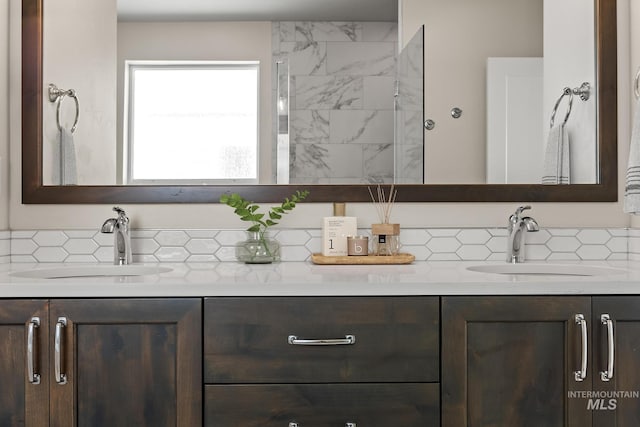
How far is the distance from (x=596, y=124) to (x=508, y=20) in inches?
18.0

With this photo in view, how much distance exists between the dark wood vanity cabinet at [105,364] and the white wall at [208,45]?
0.73 meters

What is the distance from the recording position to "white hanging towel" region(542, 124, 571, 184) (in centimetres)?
189

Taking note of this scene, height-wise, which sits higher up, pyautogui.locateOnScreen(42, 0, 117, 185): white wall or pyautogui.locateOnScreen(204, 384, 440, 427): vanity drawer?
pyautogui.locateOnScreen(42, 0, 117, 185): white wall

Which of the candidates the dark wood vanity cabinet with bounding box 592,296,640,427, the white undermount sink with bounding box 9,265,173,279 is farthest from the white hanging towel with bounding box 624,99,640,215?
the white undermount sink with bounding box 9,265,173,279

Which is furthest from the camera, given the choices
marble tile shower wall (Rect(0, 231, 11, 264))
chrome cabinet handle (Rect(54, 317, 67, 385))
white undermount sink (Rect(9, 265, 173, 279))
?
marble tile shower wall (Rect(0, 231, 11, 264))

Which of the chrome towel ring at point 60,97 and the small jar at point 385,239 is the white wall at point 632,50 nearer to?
the small jar at point 385,239

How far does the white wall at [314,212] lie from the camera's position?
1.88 m

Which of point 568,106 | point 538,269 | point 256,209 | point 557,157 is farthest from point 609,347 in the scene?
point 256,209

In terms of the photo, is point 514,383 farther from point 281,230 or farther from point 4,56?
point 4,56

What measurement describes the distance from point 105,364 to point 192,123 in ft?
2.90

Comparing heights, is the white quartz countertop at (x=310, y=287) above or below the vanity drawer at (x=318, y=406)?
above

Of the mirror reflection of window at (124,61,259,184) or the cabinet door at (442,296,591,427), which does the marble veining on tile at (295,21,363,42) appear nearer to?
the mirror reflection of window at (124,61,259,184)

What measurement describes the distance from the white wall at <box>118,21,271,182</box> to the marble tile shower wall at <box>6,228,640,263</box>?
0.87 ft

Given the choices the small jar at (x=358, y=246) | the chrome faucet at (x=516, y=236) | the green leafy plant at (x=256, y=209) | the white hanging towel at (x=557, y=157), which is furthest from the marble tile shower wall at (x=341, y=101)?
the white hanging towel at (x=557, y=157)
